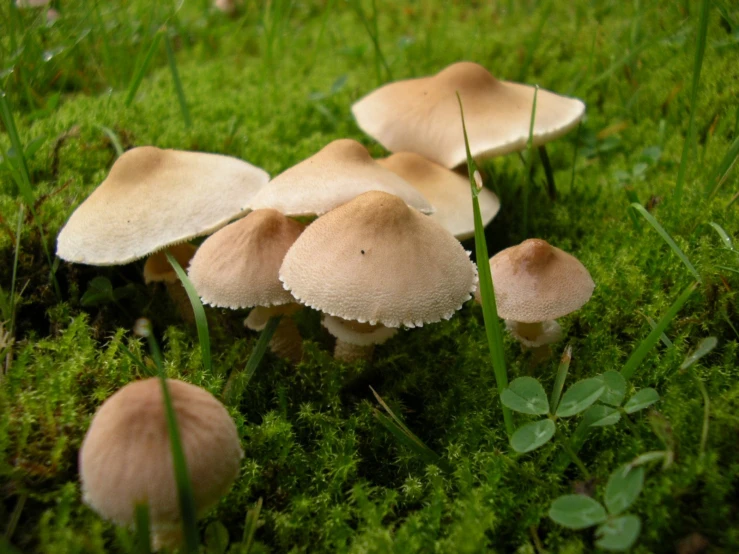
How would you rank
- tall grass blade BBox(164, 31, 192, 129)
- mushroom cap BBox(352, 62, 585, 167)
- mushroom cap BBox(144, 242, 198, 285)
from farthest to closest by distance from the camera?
tall grass blade BBox(164, 31, 192, 129)
mushroom cap BBox(352, 62, 585, 167)
mushroom cap BBox(144, 242, 198, 285)

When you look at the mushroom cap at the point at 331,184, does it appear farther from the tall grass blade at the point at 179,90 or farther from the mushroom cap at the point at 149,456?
the tall grass blade at the point at 179,90

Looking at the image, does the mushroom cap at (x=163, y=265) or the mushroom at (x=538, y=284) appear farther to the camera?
the mushroom cap at (x=163, y=265)

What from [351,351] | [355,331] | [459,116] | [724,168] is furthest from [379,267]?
[724,168]

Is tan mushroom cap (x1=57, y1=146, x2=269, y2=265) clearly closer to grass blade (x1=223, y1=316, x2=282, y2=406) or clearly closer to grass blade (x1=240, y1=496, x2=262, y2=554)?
grass blade (x1=223, y1=316, x2=282, y2=406)

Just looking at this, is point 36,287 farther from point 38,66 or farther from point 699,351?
point 699,351

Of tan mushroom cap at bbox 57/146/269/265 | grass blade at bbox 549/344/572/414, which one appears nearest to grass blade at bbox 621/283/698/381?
grass blade at bbox 549/344/572/414

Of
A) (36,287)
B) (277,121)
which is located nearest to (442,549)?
(36,287)

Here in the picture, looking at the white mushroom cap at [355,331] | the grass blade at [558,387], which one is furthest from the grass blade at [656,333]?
the white mushroom cap at [355,331]
